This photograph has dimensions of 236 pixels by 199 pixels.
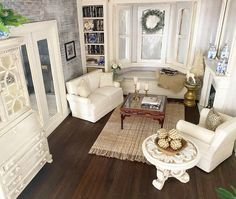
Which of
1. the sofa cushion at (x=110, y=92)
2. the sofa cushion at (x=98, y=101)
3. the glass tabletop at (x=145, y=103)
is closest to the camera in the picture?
the glass tabletop at (x=145, y=103)

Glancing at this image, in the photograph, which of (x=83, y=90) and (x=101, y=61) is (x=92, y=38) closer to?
(x=101, y=61)

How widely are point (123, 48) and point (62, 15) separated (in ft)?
6.96

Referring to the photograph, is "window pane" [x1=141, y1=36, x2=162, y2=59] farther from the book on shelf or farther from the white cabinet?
the white cabinet

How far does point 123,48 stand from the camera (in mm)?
5949

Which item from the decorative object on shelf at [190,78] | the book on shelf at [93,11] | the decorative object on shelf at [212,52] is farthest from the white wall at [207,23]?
the book on shelf at [93,11]

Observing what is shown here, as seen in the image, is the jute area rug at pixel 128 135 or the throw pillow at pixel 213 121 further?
the jute area rug at pixel 128 135

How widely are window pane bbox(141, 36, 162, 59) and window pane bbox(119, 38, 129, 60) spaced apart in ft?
1.54

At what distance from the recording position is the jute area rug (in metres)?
3.53

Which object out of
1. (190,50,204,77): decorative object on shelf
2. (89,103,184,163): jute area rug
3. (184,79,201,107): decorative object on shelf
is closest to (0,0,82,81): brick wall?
(89,103,184,163): jute area rug

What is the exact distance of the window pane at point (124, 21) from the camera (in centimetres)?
559

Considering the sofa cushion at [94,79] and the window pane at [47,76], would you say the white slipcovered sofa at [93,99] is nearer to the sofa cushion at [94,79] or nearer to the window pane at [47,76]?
the sofa cushion at [94,79]

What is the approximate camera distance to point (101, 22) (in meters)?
5.15

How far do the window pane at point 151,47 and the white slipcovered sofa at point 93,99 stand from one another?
5.00 ft

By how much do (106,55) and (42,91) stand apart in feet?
7.03
